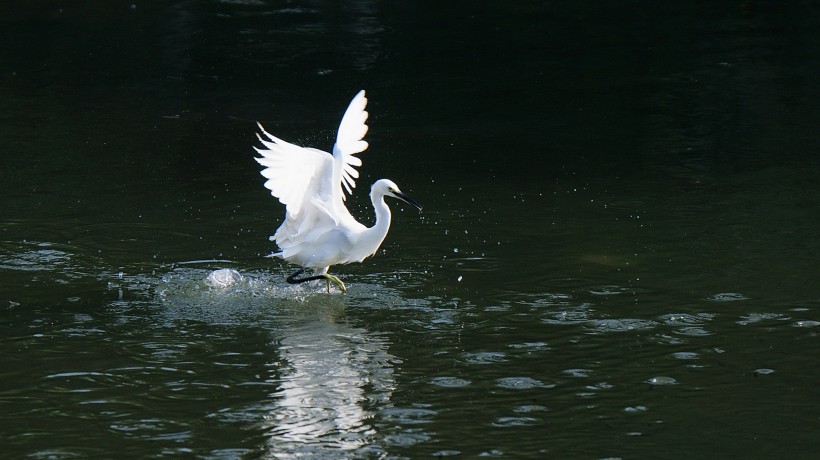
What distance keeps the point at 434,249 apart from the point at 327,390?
9.25 ft

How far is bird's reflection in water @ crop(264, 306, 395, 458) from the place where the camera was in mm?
5926

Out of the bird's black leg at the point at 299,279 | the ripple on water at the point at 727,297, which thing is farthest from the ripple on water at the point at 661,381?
the bird's black leg at the point at 299,279

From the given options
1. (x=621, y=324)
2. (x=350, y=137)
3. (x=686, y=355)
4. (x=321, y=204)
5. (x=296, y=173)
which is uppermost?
(x=350, y=137)

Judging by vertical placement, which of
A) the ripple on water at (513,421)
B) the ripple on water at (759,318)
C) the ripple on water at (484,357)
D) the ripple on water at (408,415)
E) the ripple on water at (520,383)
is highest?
the ripple on water at (759,318)

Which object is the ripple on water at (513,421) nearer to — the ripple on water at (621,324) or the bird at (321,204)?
the ripple on water at (621,324)

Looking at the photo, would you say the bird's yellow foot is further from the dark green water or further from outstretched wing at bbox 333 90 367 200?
outstretched wing at bbox 333 90 367 200

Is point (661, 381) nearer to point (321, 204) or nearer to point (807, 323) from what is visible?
point (807, 323)

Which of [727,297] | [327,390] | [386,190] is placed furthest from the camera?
[386,190]

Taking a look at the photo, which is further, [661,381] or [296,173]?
[296,173]

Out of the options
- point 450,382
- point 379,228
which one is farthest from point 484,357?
point 379,228

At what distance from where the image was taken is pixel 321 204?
8375 millimetres

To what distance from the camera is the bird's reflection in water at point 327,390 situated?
5.93 meters

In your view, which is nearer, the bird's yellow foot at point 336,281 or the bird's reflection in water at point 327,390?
the bird's reflection in water at point 327,390

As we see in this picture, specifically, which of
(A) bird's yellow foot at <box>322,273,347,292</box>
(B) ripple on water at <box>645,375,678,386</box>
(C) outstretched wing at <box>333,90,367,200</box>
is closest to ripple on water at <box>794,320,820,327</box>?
(B) ripple on water at <box>645,375,678,386</box>
